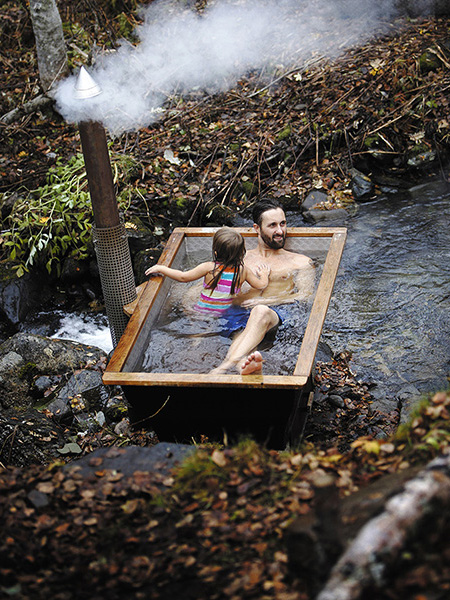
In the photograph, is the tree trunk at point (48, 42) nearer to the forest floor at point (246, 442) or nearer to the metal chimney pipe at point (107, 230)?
the forest floor at point (246, 442)

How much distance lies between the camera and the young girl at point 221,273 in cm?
503

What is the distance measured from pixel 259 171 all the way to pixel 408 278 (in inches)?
123

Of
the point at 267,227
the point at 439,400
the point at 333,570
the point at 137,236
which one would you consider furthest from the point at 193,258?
the point at 333,570

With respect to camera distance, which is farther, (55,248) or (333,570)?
(55,248)

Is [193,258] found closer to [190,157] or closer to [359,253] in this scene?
[359,253]

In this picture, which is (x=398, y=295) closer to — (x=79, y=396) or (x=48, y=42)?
(x=79, y=396)

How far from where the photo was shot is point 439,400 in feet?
9.25

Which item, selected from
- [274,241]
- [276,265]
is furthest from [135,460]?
[274,241]

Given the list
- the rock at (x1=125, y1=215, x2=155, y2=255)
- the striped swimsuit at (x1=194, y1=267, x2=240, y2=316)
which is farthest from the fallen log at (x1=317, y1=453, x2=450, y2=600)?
the rock at (x1=125, y1=215, x2=155, y2=255)

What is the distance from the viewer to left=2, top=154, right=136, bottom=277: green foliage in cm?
745

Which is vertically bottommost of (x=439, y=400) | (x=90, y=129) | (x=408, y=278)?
(x=408, y=278)

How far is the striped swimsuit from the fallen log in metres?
3.30

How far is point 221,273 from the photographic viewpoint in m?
5.13

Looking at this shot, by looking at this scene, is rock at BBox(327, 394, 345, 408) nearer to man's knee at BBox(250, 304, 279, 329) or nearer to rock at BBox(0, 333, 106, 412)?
man's knee at BBox(250, 304, 279, 329)
